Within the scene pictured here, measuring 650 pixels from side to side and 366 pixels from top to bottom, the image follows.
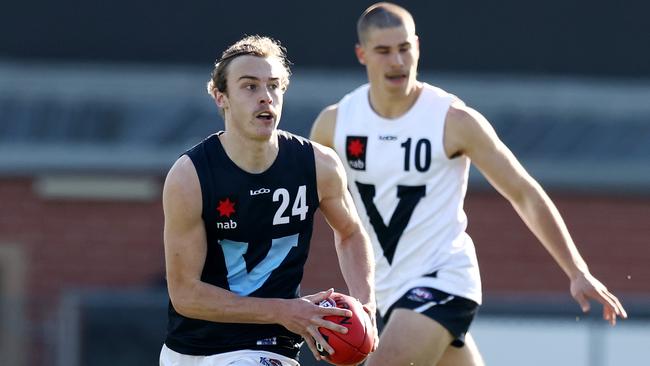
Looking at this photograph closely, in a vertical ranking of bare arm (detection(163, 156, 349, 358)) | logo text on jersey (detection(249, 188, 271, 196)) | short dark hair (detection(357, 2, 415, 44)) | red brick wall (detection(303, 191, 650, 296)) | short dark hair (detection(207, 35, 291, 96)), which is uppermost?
short dark hair (detection(357, 2, 415, 44))

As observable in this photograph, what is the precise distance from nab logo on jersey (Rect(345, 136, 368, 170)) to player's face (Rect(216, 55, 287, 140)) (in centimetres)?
158

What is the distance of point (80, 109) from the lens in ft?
50.8

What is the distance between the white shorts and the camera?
21.1ft

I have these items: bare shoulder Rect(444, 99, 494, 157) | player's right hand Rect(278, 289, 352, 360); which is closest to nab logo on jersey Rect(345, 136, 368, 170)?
bare shoulder Rect(444, 99, 494, 157)

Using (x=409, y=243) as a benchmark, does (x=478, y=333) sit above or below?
below

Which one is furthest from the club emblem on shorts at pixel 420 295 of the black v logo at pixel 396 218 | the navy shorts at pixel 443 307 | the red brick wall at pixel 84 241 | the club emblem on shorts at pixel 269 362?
the red brick wall at pixel 84 241

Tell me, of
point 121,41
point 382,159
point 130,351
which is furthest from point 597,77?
point 382,159

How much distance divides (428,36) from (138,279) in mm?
4151

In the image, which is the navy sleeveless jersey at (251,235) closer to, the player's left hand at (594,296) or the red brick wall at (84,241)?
the player's left hand at (594,296)

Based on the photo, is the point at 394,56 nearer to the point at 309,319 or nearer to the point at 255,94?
the point at 255,94

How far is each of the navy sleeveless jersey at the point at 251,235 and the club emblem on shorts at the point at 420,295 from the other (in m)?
1.15

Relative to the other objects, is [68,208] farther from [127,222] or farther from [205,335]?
[205,335]

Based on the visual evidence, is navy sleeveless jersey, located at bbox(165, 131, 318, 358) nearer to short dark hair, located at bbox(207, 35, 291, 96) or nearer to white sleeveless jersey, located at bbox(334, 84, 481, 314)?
short dark hair, located at bbox(207, 35, 291, 96)

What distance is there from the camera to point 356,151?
8000 millimetres
